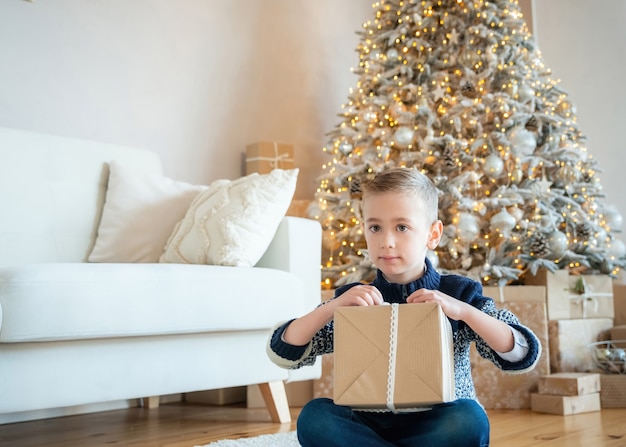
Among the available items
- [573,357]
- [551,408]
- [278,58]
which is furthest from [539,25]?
[551,408]

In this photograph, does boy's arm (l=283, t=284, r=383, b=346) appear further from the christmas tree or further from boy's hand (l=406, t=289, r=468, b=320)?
the christmas tree

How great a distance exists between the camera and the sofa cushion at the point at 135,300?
64.3 inches

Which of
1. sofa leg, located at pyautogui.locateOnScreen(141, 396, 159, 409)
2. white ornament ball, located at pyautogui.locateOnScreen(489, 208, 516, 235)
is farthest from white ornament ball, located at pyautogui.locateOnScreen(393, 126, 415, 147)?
sofa leg, located at pyautogui.locateOnScreen(141, 396, 159, 409)

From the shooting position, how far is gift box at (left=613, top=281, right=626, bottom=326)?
3201 millimetres

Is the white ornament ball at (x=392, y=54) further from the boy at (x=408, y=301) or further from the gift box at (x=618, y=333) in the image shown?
the boy at (x=408, y=301)

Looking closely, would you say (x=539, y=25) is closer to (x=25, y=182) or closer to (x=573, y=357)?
(x=573, y=357)

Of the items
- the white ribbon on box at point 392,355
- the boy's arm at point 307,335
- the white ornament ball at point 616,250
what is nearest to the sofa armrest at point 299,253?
the boy's arm at point 307,335

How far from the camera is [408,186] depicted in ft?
4.15

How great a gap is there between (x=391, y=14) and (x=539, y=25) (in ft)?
3.91

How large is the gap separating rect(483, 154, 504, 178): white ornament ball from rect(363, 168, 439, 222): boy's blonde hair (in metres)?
1.63

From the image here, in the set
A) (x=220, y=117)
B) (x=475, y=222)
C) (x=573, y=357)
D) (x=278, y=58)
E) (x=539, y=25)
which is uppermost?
(x=539, y=25)

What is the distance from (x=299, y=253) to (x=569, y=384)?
1.05 metres

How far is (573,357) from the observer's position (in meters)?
2.80

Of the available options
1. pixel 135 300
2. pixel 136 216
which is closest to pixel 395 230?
pixel 135 300
